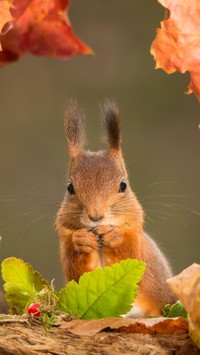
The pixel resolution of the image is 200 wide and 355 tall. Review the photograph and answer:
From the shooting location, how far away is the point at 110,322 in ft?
4.38

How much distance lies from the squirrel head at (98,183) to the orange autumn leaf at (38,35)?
0.78 ft

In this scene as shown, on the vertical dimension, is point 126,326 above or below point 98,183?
below

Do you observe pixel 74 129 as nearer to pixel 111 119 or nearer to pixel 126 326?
pixel 111 119

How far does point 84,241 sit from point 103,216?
0.20ft

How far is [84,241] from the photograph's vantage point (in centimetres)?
157

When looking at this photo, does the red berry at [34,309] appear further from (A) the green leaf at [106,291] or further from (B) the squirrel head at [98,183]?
(B) the squirrel head at [98,183]

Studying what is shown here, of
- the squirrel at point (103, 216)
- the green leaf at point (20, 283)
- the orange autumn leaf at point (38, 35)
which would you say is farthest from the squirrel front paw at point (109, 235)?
the orange autumn leaf at point (38, 35)

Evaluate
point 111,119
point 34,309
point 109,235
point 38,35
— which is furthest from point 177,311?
point 38,35

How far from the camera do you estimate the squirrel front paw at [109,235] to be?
1561 mm

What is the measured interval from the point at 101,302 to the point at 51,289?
0.10 metres

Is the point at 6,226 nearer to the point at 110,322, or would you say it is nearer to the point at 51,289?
the point at 51,289

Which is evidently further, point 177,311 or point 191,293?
point 177,311

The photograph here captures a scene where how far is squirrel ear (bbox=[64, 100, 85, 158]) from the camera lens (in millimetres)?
1688

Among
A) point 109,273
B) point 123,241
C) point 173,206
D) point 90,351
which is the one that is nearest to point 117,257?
Answer: point 123,241
